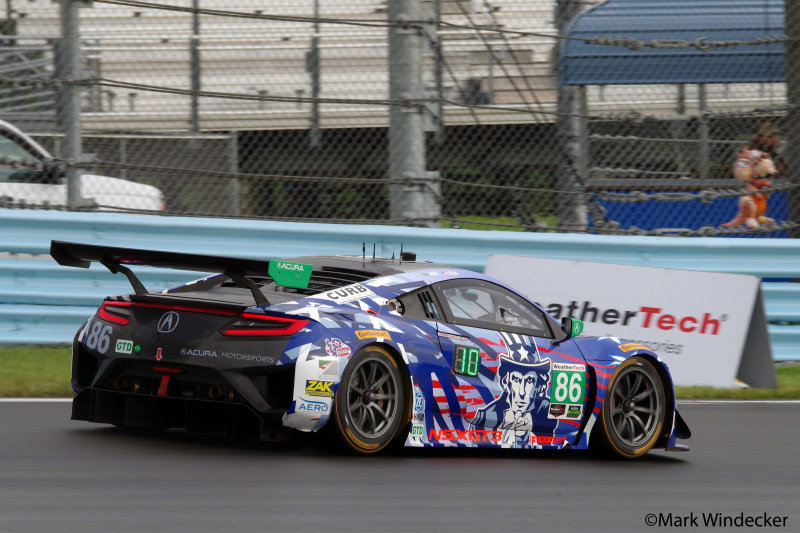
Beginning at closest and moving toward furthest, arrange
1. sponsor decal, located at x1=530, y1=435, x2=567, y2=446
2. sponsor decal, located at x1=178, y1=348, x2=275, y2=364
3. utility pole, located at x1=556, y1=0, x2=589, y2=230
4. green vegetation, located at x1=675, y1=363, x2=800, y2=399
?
sponsor decal, located at x1=178, y1=348, x2=275, y2=364, sponsor decal, located at x1=530, y1=435, x2=567, y2=446, green vegetation, located at x1=675, y1=363, x2=800, y2=399, utility pole, located at x1=556, y1=0, x2=589, y2=230

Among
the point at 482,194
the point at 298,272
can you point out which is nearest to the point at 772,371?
the point at 482,194

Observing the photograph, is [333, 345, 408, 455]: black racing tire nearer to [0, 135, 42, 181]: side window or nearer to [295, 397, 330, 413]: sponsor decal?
[295, 397, 330, 413]: sponsor decal

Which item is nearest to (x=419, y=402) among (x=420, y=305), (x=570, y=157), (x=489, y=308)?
(x=420, y=305)

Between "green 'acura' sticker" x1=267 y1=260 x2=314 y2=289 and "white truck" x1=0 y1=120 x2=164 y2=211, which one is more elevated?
"white truck" x1=0 y1=120 x2=164 y2=211

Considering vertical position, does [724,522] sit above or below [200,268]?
below

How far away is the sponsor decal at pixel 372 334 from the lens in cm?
625

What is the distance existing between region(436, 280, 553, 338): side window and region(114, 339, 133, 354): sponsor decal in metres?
1.66

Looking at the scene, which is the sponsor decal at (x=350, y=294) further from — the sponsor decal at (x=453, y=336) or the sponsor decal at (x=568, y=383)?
the sponsor decal at (x=568, y=383)

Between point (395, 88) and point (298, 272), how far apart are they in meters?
4.30

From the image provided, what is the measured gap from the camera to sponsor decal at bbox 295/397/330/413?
6.05 metres

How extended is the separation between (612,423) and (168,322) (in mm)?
2639

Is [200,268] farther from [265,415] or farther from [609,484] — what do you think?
[609,484]

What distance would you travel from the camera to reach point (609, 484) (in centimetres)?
632

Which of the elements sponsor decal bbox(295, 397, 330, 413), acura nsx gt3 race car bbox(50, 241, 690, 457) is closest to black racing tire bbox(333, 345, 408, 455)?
acura nsx gt3 race car bbox(50, 241, 690, 457)
